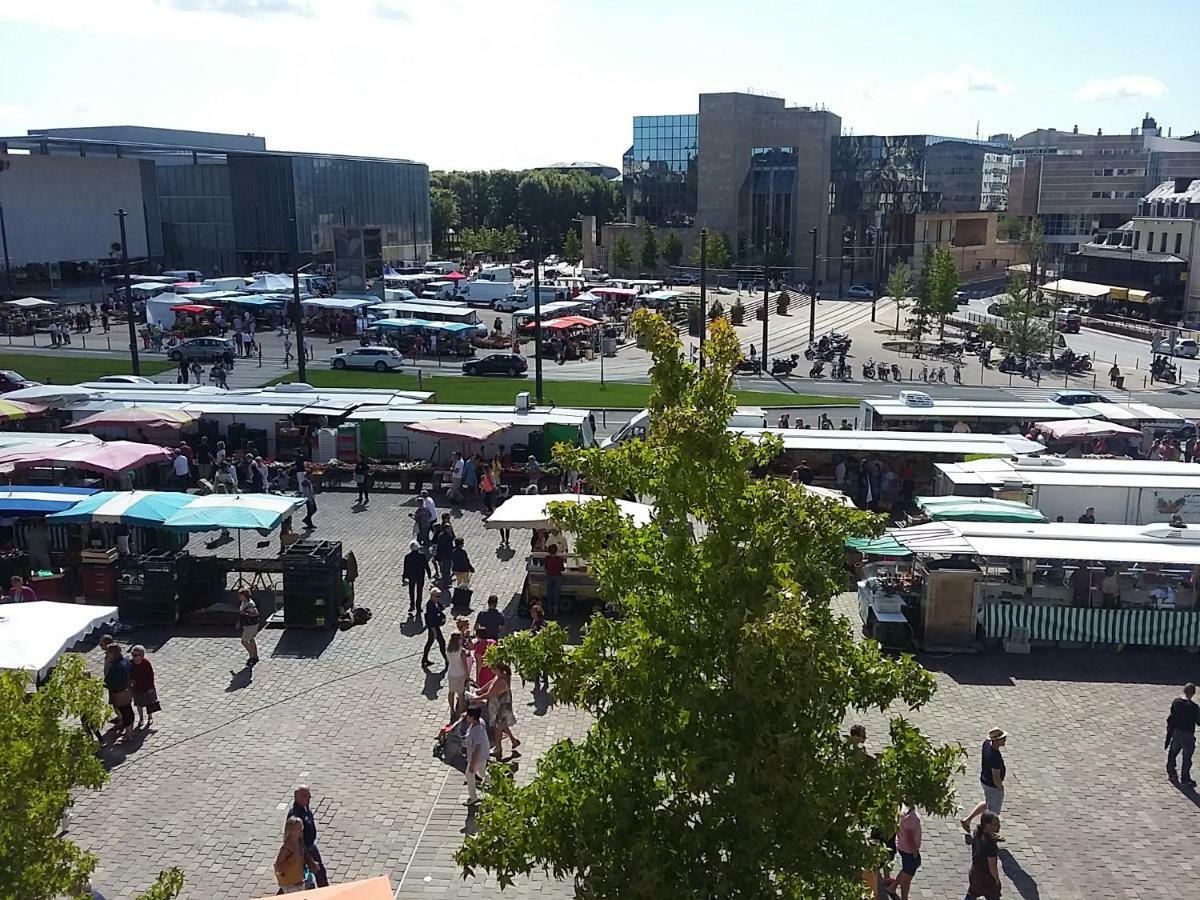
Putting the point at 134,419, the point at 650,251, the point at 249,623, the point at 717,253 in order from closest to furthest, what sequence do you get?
the point at 249,623, the point at 134,419, the point at 717,253, the point at 650,251

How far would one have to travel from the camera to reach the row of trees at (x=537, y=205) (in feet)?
411

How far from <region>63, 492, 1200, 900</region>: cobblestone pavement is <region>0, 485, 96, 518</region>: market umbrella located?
403 cm

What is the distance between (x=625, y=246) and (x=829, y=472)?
234ft

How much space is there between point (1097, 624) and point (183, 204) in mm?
92136

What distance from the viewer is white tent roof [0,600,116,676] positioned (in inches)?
500

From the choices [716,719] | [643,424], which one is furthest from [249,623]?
[643,424]

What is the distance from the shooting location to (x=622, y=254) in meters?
94.7

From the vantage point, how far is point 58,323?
193 ft

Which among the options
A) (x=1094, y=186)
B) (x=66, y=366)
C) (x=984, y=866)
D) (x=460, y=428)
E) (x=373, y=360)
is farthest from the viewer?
(x=1094, y=186)

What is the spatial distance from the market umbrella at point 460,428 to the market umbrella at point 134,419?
5959mm

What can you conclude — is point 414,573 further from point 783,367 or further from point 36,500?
point 783,367

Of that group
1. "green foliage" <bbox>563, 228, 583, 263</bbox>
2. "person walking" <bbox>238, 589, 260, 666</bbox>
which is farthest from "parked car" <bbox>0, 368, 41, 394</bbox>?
"green foliage" <bbox>563, 228, 583, 263</bbox>

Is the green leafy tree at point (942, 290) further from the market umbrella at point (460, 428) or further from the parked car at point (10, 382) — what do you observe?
the parked car at point (10, 382)

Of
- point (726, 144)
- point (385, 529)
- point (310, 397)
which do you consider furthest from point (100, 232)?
point (385, 529)
